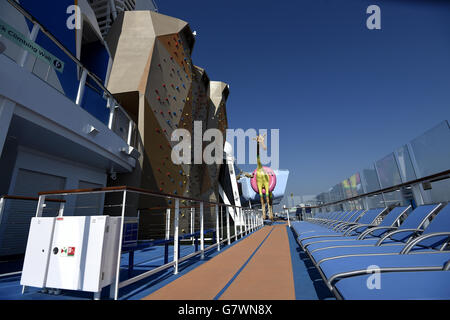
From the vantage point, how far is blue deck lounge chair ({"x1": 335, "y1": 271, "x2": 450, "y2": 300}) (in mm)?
822

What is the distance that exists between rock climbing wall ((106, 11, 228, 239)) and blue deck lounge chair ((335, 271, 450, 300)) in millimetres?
6415

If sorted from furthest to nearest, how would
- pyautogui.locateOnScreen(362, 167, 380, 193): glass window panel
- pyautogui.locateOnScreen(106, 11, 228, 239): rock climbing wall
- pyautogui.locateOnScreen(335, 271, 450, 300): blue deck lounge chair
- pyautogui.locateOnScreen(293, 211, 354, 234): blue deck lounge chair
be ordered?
pyautogui.locateOnScreen(106, 11, 228, 239): rock climbing wall → pyautogui.locateOnScreen(362, 167, 380, 193): glass window panel → pyautogui.locateOnScreen(293, 211, 354, 234): blue deck lounge chair → pyautogui.locateOnScreen(335, 271, 450, 300): blue deck lounge chair

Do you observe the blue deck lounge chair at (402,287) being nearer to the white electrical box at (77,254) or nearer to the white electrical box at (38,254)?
the white electrical box at (77,254)

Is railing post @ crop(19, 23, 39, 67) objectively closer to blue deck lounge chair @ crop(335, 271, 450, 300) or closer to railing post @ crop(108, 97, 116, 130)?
railing post @ crop(108, 97, 116, 130)

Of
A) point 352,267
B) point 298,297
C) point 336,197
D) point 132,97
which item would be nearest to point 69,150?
point 132,97

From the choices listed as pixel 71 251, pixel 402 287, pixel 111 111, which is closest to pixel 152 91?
pixel 111 111

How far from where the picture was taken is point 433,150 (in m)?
4.43

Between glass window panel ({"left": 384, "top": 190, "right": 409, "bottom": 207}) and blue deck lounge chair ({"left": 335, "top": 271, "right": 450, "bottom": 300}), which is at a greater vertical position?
glass window panel ({"left": 384, "top": 190, "right": 409, "bottom": 207})

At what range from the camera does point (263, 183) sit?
17.5 m

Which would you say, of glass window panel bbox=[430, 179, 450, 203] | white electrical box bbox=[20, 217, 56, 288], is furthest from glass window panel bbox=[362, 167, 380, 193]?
white electrical box bbox=[20, 217, 56, 288]

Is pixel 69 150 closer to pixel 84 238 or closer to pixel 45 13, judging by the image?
pixel 84 238

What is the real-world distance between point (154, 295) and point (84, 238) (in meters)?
0.84

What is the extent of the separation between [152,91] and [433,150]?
8630mm

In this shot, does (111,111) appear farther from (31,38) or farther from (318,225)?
(318,225)
